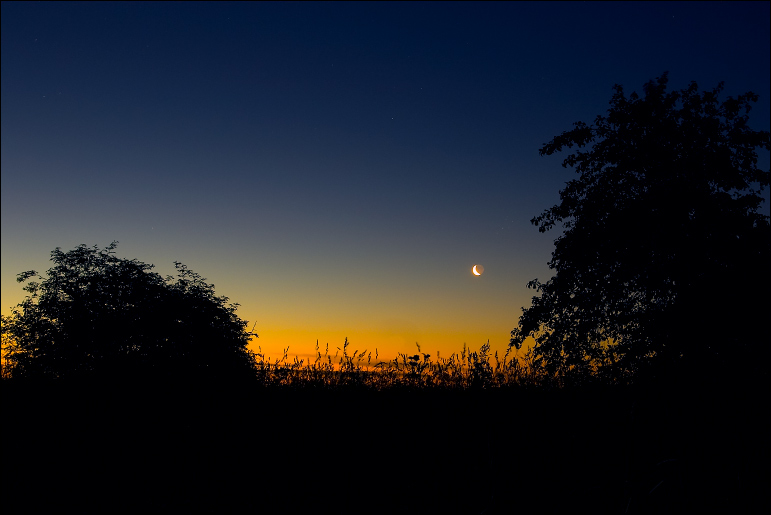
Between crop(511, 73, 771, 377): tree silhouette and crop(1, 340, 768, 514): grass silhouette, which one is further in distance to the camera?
crop(511, 73, 771, 377): tree silhouette

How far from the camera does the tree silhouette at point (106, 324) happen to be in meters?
31.0

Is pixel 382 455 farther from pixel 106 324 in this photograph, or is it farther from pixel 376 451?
pixel 106 324

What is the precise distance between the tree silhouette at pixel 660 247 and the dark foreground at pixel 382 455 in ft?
30.2

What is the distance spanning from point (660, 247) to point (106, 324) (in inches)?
1210

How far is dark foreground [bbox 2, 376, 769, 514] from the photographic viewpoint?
4.67 metres

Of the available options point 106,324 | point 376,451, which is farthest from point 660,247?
point 106,324

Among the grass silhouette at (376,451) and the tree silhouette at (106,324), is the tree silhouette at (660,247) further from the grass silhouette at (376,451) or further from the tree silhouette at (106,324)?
the tree silhouette at (106,324)

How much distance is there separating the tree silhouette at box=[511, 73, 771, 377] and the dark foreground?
922cm

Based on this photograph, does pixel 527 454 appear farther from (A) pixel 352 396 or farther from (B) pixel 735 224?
(B) pixel 735 224

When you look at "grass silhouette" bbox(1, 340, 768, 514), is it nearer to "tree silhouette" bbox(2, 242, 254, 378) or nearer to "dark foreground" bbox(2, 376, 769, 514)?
"dark foreground" bbox(2, 376, 769, 514)

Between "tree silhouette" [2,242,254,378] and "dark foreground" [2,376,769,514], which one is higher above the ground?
"tree silhouette" [2,242,254,378]

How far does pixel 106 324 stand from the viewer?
31984mm

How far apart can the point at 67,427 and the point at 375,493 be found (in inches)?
203

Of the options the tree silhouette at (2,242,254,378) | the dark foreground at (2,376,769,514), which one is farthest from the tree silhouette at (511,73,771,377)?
the tree silhouette at (2,242,254,378)
